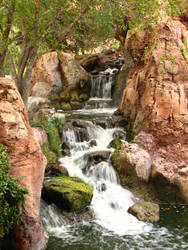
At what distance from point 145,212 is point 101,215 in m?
1.53

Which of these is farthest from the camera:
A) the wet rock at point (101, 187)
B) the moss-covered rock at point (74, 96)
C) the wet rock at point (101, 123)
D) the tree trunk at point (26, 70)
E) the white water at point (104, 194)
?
the moss-covered rock at point (74, 96)

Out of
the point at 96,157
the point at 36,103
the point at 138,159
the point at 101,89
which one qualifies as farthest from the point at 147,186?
the point at 36,103

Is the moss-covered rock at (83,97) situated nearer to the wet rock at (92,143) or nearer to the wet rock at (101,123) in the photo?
the wet rock at (101,123)

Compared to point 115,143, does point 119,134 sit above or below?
above

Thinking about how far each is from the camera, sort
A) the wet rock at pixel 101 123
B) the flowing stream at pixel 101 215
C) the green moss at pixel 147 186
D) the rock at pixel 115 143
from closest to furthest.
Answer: the flowing stream at pixel 101 215
the green moss at pixel 147 186
the rock at pixel 115 143
the wet rock at pixel 101 123

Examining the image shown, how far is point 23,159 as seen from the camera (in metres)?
6.37

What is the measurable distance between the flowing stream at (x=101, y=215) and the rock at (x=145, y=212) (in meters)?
0.20

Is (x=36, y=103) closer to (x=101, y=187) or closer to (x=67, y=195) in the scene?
(x=101, y=187)

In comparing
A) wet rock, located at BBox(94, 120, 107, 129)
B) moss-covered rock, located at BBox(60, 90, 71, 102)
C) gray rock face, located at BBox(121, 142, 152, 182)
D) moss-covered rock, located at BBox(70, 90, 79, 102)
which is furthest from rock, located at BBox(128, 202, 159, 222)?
moss-covered rock, located at BBox(60, 90, 71, 102)

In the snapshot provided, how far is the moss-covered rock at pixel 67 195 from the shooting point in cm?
802

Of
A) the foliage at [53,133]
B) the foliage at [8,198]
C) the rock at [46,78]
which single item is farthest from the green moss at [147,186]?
the rock at [46,78]

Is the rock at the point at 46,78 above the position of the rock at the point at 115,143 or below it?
above

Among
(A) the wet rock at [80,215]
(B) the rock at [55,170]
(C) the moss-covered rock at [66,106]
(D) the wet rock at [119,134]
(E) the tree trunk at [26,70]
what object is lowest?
(A) the wet rock at [80,215]

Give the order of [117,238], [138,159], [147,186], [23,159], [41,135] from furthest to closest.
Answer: [41,135] → [138,159] → [147,186] → [117,238] → [23,159]
